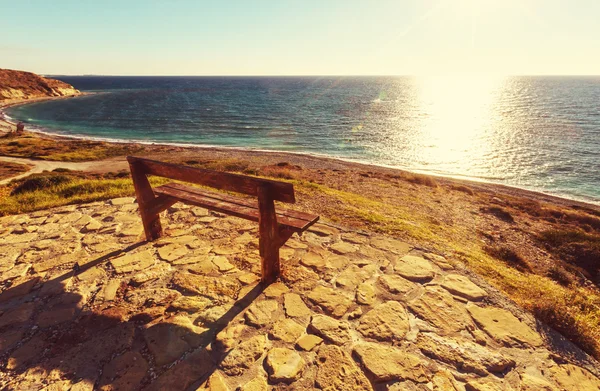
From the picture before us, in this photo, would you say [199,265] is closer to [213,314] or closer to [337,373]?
[213,314]

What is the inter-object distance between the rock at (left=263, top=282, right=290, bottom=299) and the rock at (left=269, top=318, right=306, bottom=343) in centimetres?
42

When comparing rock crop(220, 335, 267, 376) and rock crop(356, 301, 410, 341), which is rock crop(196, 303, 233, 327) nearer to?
rock crop(220, 335, 267, 376)

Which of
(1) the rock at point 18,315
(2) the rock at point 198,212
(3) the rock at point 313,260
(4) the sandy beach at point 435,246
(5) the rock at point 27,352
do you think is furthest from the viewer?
(2) the rock at point 198,212

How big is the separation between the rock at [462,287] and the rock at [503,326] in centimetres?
19

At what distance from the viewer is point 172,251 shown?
14.4 feet

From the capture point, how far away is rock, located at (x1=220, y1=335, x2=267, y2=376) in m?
2.53

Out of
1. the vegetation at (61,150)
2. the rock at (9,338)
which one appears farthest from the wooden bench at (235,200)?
the vegetation at (61,150)

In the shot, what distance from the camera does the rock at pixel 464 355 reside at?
8.48 ft

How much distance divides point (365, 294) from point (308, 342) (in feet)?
3.46

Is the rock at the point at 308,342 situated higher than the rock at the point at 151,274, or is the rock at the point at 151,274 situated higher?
the rock at the point at 151,274

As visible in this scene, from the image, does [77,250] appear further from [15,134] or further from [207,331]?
[15,134]

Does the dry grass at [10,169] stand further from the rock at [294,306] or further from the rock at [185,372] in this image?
the rock at [294,306]

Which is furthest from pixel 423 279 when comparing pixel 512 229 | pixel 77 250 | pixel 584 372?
pixel 512 229

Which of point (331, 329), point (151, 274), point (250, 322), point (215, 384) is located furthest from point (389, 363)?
point (151, 274)
